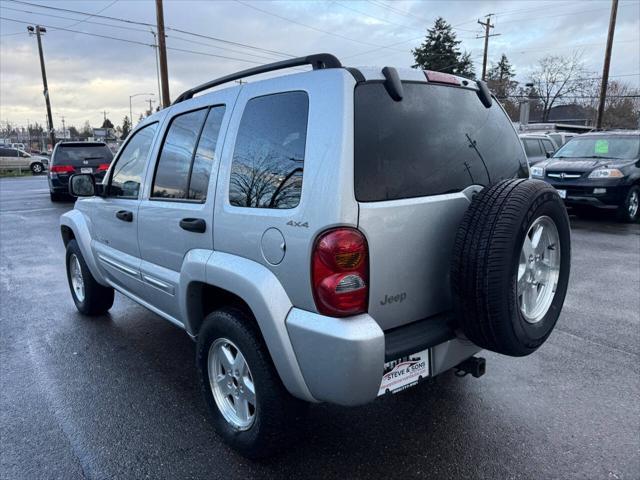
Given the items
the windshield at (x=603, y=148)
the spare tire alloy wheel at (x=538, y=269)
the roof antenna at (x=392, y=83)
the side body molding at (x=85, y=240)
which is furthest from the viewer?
the windshield at (x=603, y=148)

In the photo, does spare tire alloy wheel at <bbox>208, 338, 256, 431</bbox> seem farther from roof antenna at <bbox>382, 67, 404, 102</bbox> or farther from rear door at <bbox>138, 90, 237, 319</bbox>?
roof antenna at <bbox>382, 67, 404, 102</bbox>

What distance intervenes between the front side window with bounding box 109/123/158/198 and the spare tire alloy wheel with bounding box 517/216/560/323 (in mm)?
2613

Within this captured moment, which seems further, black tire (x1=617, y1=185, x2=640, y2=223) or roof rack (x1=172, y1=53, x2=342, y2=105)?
black tire (x1=617, y1=185, x2=640, y2=223)

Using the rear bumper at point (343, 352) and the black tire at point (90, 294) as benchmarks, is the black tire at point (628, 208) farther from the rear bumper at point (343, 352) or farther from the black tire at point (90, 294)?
the black tire at point (90, 294)

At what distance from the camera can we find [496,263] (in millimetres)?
2100

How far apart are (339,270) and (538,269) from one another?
1229mm

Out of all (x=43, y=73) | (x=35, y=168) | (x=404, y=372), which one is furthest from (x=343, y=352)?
(x=43, y=73)

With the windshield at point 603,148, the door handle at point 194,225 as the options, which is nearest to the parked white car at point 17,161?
the windshield at point 603,148

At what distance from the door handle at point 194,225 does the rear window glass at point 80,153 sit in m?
12.5

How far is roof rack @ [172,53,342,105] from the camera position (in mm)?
2268

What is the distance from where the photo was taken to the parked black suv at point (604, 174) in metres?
9.37

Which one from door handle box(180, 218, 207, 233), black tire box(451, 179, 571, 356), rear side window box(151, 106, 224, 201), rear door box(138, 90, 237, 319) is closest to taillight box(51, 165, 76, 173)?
rear door box(138, 90, 237, 319)

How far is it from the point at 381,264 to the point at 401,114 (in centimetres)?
75

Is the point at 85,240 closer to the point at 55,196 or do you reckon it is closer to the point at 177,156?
the point at 177,156
